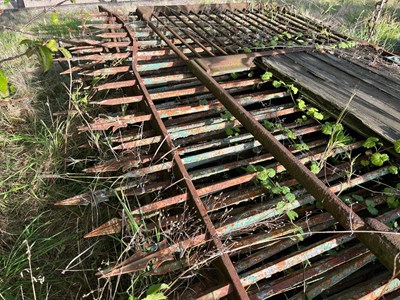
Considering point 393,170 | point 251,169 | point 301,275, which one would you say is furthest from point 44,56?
point 393,170

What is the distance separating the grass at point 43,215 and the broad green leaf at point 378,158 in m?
1.72

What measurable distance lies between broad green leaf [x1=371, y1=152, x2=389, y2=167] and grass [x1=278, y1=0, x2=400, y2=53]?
3.03 m

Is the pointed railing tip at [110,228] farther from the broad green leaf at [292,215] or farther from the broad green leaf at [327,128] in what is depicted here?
the broad green leaf at [327,128]

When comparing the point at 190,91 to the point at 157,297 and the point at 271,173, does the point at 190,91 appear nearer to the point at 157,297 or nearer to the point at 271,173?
the point at 271,173

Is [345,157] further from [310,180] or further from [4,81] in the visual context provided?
[4,81]

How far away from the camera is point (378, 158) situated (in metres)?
2.46

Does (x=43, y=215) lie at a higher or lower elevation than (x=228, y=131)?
lower

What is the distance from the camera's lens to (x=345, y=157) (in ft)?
8.73

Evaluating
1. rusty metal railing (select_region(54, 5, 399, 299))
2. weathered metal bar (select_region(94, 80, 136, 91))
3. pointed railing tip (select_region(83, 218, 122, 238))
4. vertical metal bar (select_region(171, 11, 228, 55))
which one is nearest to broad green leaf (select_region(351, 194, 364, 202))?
rusty metal railing (select_region(54, 5, 399, 299))

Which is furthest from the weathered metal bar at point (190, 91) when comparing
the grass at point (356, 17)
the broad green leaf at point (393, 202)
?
the grass at point (356, 17)

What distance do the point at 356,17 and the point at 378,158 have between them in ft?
21.2

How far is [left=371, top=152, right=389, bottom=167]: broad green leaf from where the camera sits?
245 cm

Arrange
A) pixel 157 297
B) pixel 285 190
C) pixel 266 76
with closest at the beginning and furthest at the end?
pixel 157 297 → pixel 285 190 → pixel 266 76

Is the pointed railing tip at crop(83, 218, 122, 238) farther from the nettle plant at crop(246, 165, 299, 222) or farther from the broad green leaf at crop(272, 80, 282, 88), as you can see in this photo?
the broad green leaf at crop(272, 80, 282, 88)
